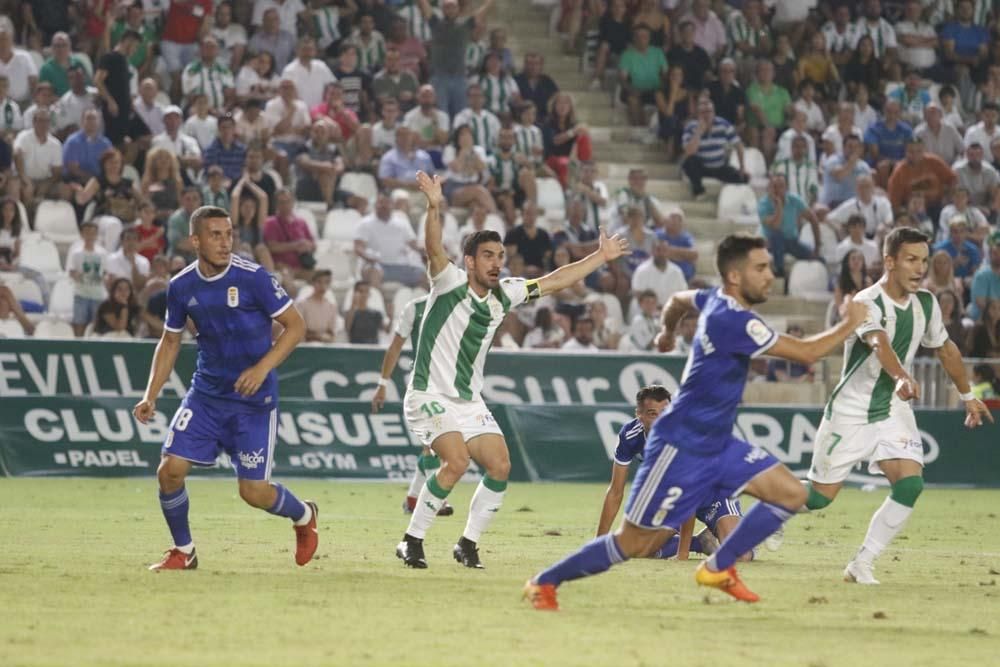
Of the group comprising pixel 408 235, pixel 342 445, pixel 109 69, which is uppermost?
pixel 109 69

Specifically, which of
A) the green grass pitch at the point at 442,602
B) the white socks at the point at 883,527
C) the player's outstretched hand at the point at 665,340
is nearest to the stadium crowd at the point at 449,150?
the green grass pitch at the point at 442,602

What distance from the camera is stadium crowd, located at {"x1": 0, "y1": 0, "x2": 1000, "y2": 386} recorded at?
22672 mm

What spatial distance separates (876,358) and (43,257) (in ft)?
45.1

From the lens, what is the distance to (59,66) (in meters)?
24.0

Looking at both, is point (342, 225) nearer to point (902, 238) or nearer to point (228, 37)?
point (228, 37)

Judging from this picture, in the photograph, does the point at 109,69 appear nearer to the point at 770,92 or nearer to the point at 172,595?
the point at 770,92

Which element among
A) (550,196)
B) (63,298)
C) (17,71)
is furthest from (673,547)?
(17,71)

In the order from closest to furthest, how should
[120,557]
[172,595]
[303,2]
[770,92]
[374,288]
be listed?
[172,595], [120,557], [374,288], [303,2], [770,92]

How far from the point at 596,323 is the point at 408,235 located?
2.91 meters

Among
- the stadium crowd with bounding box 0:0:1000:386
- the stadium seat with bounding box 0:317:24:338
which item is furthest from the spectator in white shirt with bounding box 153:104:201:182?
the stadium seat with bounding box 0:317:24:338

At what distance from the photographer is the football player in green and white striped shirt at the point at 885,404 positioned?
11.4 m

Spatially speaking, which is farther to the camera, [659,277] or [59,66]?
[659,277]

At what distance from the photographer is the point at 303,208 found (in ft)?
79.4

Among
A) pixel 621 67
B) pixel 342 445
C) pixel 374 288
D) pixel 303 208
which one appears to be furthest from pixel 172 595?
pixel 621 67
